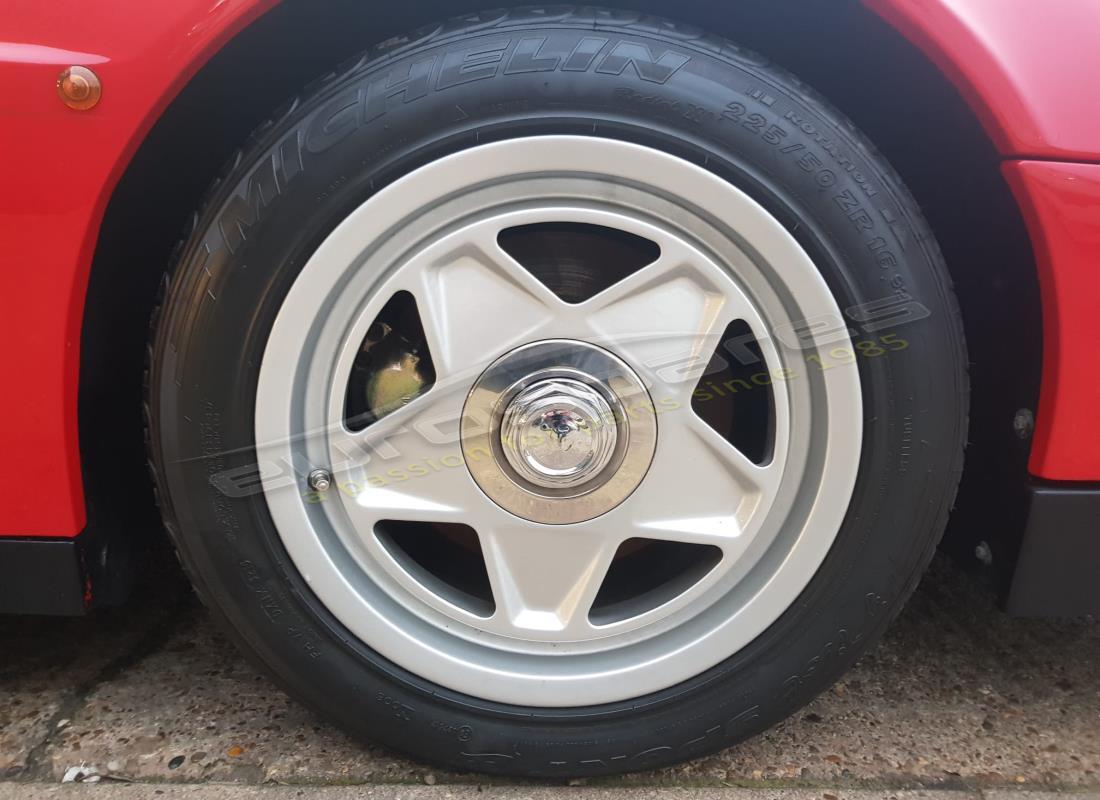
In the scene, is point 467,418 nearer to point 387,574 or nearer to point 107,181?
point 387,574

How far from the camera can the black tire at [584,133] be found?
34.0 inches

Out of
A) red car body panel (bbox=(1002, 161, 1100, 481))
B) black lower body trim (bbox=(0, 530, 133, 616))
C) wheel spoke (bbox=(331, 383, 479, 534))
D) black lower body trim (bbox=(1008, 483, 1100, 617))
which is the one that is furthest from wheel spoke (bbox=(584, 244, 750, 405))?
black lower body trim (bbox=(0, 530, 133, 616))

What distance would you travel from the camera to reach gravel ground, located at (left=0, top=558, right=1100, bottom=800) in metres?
1.05

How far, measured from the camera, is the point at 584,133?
2.84ft

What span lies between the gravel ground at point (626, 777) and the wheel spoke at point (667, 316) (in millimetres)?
598

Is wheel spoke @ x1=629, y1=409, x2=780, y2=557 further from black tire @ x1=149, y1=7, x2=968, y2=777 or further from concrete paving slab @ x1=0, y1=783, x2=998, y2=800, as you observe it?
concrete paving slab @ x1=0, y1=783, x2=998, y2=800

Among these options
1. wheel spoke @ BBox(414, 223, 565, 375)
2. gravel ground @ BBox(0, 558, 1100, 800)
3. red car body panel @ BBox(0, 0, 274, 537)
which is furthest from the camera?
gravel ground @ BBox(0, 558, 1100, 800)

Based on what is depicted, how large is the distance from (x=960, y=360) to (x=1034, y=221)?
18 cm

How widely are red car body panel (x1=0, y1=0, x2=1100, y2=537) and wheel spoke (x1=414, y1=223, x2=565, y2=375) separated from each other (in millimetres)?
357

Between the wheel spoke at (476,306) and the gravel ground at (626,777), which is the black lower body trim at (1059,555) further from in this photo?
the wheel spoke at (476,306)

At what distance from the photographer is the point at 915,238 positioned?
907mm

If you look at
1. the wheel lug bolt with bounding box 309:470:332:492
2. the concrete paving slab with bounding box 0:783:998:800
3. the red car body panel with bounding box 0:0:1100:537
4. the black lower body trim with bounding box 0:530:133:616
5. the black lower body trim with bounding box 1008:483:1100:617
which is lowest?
the concrete paving slab with bounding box 0:783:998:800

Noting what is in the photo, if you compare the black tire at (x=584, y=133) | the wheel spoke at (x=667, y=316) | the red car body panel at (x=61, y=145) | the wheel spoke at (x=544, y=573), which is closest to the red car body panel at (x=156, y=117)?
the red car body panel at (x=61, y=145)

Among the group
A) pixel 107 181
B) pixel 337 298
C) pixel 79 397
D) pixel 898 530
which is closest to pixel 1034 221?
pixel 898 530
